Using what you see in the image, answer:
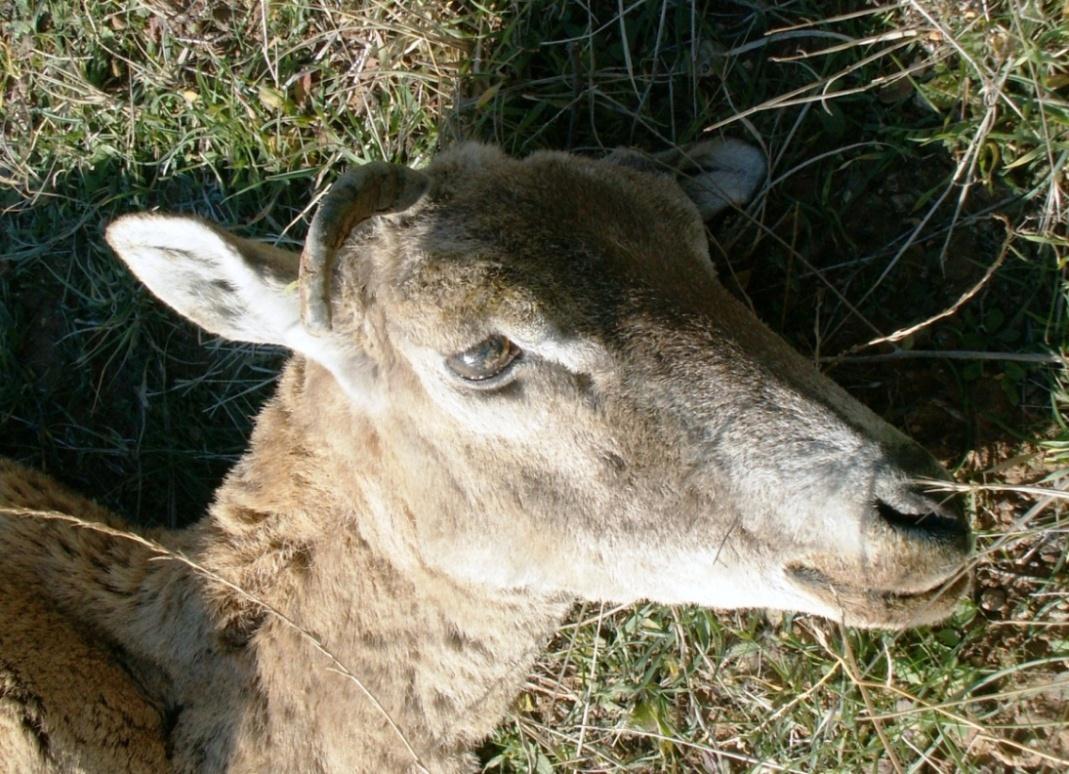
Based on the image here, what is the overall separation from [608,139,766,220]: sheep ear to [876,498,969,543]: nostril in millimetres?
1817

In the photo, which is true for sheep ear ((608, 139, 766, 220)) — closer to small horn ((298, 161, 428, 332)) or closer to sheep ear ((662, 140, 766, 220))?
sheep ear ((662, 140, 766, 220))

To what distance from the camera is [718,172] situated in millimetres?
4664

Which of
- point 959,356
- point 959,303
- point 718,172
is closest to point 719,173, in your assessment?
point 718,172

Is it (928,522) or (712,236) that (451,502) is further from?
(712,236)

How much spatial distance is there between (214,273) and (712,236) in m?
2.23

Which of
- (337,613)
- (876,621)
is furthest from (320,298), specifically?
(876,621)

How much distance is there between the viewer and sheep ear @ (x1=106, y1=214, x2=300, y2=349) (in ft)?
12.1

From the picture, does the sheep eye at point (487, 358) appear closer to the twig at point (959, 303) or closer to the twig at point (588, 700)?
the twig at point (959, 303)

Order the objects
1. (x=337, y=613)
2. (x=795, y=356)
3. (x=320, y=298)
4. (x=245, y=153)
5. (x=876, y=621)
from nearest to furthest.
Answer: (x=320, y=298) < (x=876, y=621) < (x=795, y=356) < (x=337, y=613) < (x=245, y=153)

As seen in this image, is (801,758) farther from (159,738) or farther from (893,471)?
(159,738)

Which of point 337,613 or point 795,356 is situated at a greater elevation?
point 795,356

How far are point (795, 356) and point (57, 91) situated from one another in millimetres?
4385

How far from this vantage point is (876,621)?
3359 mm

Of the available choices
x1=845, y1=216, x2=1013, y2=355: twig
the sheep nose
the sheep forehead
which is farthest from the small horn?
x1=845, y1=216, x2=1013, y2=355: twig
